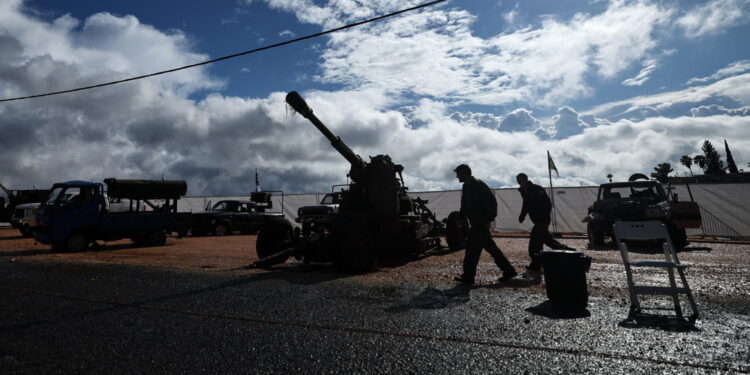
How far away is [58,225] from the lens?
13.0 m

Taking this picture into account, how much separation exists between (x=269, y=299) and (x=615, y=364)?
4200 mm

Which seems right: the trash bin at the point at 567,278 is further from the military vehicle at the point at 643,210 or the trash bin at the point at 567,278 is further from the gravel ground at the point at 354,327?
the military vehicle at the point at 643,210

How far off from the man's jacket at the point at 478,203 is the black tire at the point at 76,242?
12950 mm

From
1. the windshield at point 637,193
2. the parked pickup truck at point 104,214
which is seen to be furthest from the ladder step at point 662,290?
the parked pickup truck at point 104,214

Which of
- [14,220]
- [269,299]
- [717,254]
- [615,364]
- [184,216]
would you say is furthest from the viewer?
[14,220]

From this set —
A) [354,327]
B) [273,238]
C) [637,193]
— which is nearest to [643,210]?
[637,193]

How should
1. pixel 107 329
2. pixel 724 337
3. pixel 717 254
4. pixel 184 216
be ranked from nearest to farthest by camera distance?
1. pixel 724 337
2. pixel 107 329
3. pixel 717 254
4. pixel 184 216

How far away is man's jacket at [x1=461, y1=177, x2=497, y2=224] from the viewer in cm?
691

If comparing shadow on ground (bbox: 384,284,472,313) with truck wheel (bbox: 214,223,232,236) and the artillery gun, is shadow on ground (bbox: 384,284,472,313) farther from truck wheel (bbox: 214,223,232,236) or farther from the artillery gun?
truck wheel (bbox: 214,223,232,236)

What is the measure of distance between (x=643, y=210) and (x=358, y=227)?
8.40 m

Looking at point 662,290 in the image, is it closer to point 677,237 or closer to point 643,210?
point 643,210

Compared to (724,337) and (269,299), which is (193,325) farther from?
(724,337)

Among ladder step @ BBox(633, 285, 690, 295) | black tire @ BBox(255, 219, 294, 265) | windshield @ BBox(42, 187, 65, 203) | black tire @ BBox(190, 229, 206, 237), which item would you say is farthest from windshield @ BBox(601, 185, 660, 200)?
windshield @ BBox(42, 187, 65, 203)

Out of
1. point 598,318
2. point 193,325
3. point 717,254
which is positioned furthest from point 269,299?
point 717,254
